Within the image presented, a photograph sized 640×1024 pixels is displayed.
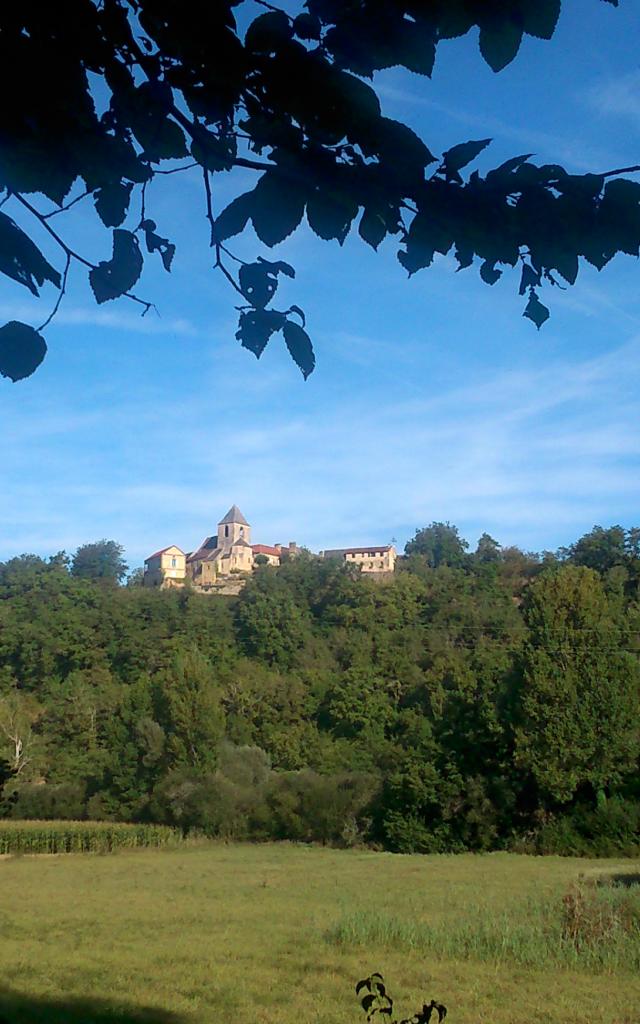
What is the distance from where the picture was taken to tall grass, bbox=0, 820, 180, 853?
3234 centimetres

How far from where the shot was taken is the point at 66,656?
44375mm

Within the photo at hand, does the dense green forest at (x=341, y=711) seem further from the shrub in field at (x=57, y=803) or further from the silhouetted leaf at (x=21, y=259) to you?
the silhouetted leaf at (x=21, y=259)

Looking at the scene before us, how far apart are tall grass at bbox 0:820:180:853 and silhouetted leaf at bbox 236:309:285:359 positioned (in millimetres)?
33881

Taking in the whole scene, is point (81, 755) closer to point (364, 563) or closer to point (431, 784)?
point (431, 784)

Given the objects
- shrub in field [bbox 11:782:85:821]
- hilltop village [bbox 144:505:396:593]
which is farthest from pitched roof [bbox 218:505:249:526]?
shrub in field [bbox 11:782:85:821]

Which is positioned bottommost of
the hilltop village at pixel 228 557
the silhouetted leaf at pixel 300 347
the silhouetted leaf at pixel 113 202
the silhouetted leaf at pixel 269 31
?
the silhouetted leaf at pixel 300 347

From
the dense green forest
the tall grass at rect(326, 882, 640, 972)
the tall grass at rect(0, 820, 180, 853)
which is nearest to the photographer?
the tall grass at rect(326, 882, 640, 972)

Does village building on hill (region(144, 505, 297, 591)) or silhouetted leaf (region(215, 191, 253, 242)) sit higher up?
village building on hill (region(144, 505, 297, 591))

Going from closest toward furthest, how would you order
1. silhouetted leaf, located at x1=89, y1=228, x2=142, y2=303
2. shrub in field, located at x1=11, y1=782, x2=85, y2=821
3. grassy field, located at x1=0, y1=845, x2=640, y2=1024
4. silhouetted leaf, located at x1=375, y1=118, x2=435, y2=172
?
silhouetted leaf, located at x1=375, y1=118, x2=435, y2=172, silhouetted leaf, located at x1=89, y1=228, x2=142, y2=303, grassy field, located at x1=0, y1=845, x2=640, y2=1024, shrub in field, located at x1=11, y1=782, x2=85, y2=821

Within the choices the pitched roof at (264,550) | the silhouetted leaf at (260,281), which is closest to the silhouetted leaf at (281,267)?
the silhouetted leaf at (260,281)

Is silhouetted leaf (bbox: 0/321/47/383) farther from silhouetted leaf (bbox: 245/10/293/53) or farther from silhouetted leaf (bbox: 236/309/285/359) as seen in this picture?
silhouetted leaf (bbox: 245/10/293/53)

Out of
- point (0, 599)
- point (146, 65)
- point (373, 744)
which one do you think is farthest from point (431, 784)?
point (146, 65)

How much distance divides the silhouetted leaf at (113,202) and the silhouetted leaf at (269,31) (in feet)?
1.41

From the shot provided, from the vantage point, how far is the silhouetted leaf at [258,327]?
2.20m
